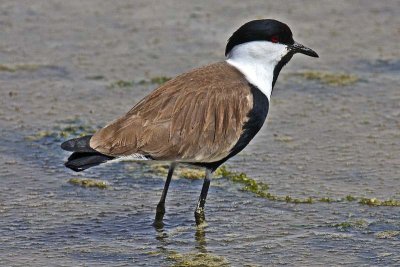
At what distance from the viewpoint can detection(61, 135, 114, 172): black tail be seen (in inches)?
248

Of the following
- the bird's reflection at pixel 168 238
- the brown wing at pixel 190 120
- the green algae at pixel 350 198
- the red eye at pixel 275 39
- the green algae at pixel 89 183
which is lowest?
the bird's reflection at pixel 168 238

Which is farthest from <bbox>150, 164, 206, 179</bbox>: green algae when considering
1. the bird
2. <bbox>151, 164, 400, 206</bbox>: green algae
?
the bird

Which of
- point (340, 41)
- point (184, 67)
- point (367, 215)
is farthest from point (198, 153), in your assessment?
point (340, 41)

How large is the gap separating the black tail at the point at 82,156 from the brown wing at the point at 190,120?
0.15 metres

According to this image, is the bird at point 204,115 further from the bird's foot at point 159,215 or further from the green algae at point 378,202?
the green algae at point 378,202

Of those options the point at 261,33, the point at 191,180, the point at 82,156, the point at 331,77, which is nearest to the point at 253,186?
the point at 191,180

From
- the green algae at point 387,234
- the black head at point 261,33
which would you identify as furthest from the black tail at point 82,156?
the green algae at point 387,234

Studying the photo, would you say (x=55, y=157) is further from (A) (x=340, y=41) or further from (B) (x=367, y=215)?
(A) (x=340, y=41)

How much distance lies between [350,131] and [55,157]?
2.37 meters

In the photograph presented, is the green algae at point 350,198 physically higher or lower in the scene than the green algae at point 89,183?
higher

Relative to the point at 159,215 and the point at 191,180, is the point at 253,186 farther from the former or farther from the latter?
the point at 159,215

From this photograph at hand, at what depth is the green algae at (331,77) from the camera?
9609 millimetres

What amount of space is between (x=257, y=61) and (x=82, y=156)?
4.77 ft

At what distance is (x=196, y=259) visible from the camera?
6410mm
